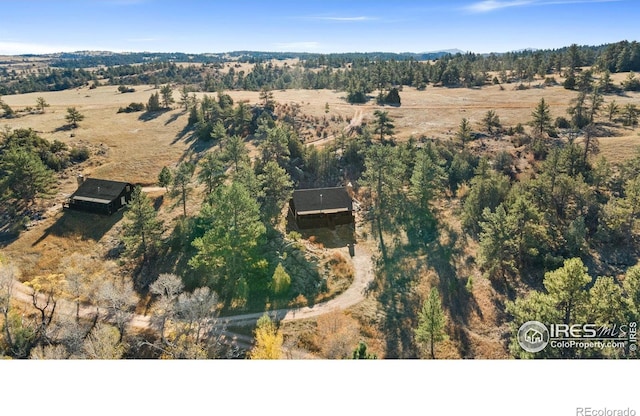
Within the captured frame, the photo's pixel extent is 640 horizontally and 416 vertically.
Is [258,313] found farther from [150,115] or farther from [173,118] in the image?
[150,115]

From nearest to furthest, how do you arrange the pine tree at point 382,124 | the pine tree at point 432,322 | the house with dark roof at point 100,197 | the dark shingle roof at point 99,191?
the pine tree at point 432,322
the house with dark roof at point 100,197
the dark shingle roof at point 99,191
the pine tree at point 382,124

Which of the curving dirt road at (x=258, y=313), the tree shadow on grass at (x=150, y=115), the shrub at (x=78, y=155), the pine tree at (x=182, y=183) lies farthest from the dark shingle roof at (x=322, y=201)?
the tree shadow on grass at (x=150, y=115)

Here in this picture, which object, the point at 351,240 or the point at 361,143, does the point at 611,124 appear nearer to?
the point at 361,143

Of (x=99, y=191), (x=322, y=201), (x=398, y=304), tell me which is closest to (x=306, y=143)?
(x=322, y=201)

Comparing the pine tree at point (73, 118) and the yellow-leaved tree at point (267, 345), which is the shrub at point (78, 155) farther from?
the yellow-leaved tree at point (267, 345)

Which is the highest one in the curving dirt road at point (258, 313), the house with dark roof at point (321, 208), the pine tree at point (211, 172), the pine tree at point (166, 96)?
the pine tree at point (166, 96)

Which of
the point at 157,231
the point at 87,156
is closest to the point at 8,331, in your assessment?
the point at 157,231

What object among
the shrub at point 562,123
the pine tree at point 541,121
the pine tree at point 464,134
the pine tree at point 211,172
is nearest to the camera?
the pine tree at point 211,172

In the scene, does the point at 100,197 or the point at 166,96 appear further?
the point at 166,96
